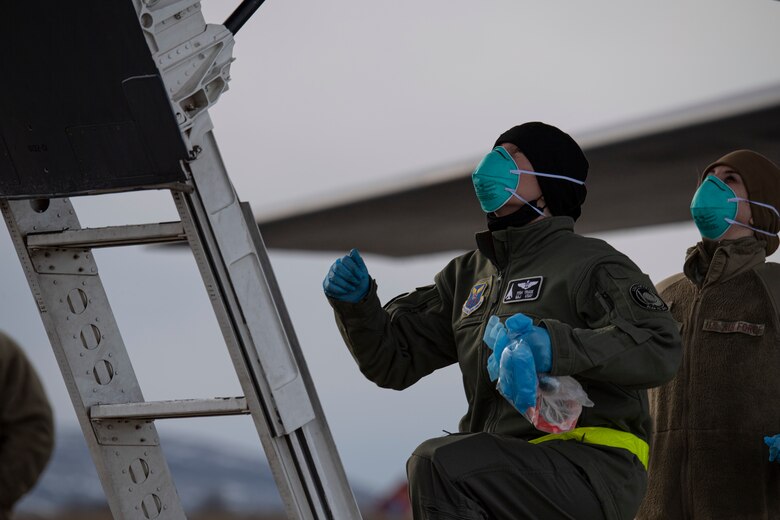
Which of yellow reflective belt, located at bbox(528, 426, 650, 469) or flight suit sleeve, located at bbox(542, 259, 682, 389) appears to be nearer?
flight suit sleeve, located at bbox(542, 259, 682, 389)

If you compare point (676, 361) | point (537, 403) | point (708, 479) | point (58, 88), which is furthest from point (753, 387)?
point (58, 88)

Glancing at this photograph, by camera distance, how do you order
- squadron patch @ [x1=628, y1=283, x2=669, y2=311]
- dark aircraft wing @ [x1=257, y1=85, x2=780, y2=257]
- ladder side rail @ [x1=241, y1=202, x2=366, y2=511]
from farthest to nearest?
dark aircraft wing @ [x1=257, y1=85, x2=780, y2=257], ladder side rail @ [x1=241, y1=202, x2=366, y2=511], squadron patch @ [x1=628, y1=283, x2=669, y2=311]

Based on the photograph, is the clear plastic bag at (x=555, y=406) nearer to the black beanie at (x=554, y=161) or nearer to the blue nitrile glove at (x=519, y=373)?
the blue nitrile glove at (x=519, y=373)

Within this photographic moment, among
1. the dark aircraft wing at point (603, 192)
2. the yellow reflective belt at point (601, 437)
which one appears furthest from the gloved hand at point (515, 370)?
the dark aircraft wing at point (603, 192)

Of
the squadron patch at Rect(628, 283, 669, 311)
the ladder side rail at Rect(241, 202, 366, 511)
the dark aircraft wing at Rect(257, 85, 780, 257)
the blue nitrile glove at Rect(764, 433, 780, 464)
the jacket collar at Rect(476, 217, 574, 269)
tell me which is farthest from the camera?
the dark aircraft wing at Rect(257, 85, 780, 257)

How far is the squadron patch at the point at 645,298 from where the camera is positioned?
74.9 inches

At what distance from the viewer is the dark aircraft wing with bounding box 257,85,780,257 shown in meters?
5.86

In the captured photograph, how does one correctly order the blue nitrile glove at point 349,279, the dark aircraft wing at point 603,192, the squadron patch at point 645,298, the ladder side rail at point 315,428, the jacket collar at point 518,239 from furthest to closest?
the dark aircraft wing at point 603,192 → the blue nitrile glove at point 349,279 → the jacket collar at point 518,239 → the ladder side rail at point 315,428 → the squadron patch at point 645,298

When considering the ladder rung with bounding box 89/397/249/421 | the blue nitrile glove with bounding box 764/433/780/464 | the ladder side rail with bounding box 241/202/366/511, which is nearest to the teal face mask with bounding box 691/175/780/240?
the blue nitrile glove with bounding box 764/433/780/464

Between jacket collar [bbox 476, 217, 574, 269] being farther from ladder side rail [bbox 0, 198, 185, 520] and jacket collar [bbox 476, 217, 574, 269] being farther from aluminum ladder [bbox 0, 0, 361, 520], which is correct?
ladder side rail [bbox 0, 198, 185, 520]

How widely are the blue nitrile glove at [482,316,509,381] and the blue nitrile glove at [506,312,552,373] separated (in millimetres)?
16

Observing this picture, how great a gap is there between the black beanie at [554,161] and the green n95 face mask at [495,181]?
5 cm

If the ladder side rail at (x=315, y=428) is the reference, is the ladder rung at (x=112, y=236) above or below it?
above

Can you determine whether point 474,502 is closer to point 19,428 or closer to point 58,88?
point 58,88
